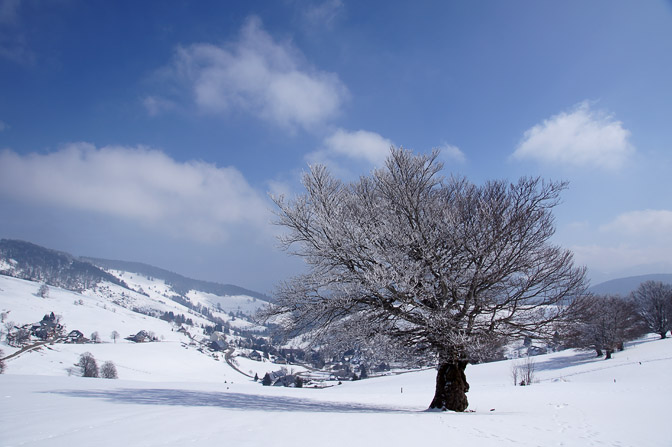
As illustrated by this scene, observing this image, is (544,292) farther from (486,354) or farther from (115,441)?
(115,441)

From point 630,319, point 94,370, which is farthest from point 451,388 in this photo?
point 94,370

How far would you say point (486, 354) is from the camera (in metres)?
9.97

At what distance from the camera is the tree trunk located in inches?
419

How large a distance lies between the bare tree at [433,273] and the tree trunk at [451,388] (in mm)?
31

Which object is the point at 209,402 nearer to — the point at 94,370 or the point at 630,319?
the point at 630,319

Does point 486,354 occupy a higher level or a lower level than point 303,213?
lower

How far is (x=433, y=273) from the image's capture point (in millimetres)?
9984

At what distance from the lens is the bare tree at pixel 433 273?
9.66m

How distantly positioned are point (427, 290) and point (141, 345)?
466 ft

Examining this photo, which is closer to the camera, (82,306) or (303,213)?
(303,213)

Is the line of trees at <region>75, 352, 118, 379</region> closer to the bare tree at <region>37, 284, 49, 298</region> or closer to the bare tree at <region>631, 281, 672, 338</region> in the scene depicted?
the bare tree at <region>631, 281, 672, 338</region>

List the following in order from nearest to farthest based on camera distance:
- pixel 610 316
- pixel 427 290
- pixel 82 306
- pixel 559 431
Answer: pixel 559 431 → pixel 427 290 → pixel 610 316 → pixel 82 306

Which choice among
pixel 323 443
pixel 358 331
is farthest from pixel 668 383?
pixel 323 443

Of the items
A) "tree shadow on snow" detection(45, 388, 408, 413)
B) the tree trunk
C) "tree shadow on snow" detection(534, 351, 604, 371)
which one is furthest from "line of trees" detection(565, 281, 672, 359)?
"tree shadow on snow" detection(45, 388, 408, 413)
